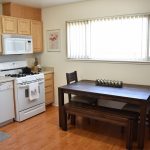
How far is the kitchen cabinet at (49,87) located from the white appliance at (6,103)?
972mm

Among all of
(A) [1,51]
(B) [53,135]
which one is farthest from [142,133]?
(A) [1,51]

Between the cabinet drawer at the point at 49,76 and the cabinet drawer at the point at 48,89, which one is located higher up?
the cabinet drawer at the point at 49,76

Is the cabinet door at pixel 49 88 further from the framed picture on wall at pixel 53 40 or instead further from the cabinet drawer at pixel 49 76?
the framed picture on wall at pixel 53 40

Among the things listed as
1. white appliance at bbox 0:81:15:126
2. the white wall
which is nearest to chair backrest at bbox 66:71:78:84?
the white wall

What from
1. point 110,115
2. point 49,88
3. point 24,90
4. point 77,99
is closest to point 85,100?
point 77,99

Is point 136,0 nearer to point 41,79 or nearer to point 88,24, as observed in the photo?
point 88,24

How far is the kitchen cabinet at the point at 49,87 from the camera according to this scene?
14.7ft

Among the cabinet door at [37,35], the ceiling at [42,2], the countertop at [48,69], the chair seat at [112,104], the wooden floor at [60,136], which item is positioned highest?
the ceiling at [42,2]

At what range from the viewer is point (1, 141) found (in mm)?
3031

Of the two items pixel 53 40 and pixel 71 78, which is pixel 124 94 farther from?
pixel 53 40

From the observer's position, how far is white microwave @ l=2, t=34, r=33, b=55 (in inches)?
146

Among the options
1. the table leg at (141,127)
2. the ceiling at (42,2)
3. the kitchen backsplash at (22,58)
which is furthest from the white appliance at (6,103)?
the table leg at (141,127)

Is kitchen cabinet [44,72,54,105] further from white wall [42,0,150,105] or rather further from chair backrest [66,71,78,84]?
chair backrest [66,71,78,84]

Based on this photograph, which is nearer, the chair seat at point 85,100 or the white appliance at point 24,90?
the chair seat at point 85,100
